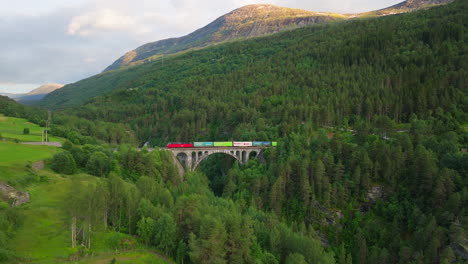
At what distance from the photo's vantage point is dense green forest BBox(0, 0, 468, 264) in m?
40.8

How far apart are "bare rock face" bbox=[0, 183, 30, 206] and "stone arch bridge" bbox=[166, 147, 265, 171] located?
1802 inches

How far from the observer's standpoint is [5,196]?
38344 mm

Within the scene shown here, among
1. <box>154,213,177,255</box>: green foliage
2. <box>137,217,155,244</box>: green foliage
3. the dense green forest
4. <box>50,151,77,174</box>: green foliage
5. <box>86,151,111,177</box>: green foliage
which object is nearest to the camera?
<box>154,213,177,255</box>: green foliage

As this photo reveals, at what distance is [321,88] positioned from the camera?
400ft

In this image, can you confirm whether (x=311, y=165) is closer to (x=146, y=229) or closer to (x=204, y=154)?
(x=204, y=154)

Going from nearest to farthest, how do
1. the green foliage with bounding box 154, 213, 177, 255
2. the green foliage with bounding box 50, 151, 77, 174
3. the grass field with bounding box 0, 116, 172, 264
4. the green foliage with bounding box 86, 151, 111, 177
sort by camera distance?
the grass field with bounding box 0, 116, 172, 264, the green foliage with bounding box 154, 213, 177, 255, the green foliage with bounding box 50, 151, 77, 174, the green foliage with bounding box 86, 151, 111, 177

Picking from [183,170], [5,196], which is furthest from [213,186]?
[5,196]

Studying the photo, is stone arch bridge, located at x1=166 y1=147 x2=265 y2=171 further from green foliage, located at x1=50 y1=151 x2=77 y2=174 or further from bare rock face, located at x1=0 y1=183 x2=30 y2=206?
bare rock face, located at x1=0 y1=183 x2=30 y2=206

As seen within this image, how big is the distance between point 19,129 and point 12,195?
64740 millimetres

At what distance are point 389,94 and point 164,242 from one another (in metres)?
92.3

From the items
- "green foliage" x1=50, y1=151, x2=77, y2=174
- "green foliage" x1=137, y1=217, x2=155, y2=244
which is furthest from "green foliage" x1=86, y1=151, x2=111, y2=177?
"green foliage" x1=137, y1=217, x2=155, y2=244

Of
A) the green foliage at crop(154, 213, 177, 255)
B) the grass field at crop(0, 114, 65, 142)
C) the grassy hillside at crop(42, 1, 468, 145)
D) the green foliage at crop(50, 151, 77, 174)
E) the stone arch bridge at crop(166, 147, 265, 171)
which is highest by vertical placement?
the grassy hillside at crop(42, 1, 468, 145)

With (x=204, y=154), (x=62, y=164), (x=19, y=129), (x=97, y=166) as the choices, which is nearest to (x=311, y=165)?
(x=204, y=154)

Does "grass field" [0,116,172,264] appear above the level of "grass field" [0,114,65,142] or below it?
below
